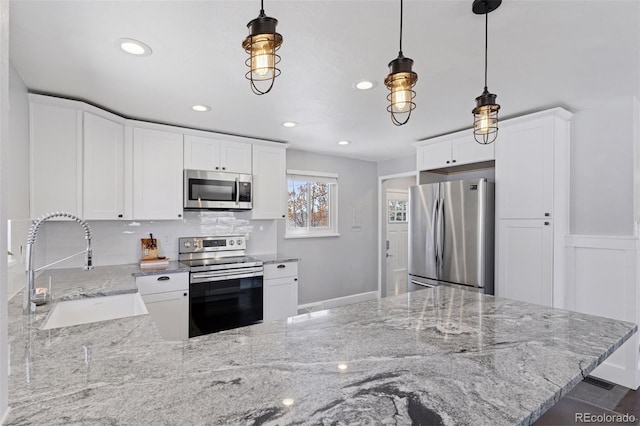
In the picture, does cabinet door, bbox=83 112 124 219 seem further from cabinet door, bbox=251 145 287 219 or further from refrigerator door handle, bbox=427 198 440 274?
refrigerator door handle, bbox=427 198 440 274

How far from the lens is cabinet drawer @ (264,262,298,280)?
3746mm

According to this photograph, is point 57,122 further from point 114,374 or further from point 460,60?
point 460,60

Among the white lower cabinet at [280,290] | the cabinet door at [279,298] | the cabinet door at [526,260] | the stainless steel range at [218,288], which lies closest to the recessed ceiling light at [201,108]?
the stainless steel range at [218,288]

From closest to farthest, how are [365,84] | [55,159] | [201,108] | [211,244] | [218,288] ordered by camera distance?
1. [365,84]
2. [55,159]
3. [201,108]
4. [218,288]
5. [211,244]

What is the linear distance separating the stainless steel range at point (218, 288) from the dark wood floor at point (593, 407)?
8.43 feet

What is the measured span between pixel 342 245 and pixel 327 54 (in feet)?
11.4

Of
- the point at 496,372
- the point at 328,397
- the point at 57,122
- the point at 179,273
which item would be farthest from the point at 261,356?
the point at 57,122

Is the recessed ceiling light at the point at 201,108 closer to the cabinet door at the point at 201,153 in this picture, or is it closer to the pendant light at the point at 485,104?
the cabinet door at the point at 201,153

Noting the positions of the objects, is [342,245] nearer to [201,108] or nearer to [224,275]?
[224,275]

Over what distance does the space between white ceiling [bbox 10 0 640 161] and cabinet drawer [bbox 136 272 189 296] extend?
4.86 ft

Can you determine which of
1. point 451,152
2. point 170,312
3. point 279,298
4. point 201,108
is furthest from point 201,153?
point 451,152

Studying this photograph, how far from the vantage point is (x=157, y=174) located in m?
3.40

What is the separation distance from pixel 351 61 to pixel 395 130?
5.42 feet

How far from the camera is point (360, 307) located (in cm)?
174
